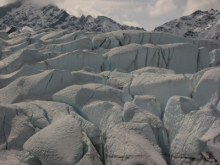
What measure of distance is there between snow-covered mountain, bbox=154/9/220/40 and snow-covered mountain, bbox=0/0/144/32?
29.6ft

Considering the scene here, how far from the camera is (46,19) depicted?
4694cm

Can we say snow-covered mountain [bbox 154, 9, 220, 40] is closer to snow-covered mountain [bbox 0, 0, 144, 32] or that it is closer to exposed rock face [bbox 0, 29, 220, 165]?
snow-covered mountain [bbox 0, 0, 144, 32]

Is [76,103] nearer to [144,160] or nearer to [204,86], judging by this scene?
[144,160]

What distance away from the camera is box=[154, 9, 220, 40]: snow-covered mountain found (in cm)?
3559

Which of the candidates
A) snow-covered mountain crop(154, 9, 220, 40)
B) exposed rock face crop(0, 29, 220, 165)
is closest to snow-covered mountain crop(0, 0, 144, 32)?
snow-covered mountain crop(154, 9, 220, 40)

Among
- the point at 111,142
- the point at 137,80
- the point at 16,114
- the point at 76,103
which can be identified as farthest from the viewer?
the point at 137,80

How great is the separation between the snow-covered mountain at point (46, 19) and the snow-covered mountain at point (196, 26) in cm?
904

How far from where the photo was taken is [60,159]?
392 cm

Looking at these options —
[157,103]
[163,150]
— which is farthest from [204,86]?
[163,150]

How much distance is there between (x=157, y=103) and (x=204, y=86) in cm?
148

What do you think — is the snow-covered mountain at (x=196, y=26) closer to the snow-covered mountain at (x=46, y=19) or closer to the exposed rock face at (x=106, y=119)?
the snow-covered mountain at (x=46, y=19)

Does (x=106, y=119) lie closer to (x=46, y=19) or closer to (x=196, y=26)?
(x=196, y=26)

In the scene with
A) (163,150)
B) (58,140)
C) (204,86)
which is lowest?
(163,150)

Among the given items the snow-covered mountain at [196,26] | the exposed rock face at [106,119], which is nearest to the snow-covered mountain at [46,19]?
the snow-covered mountain at [196,26]
